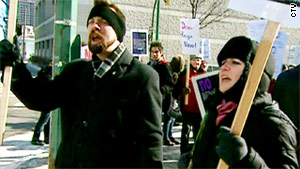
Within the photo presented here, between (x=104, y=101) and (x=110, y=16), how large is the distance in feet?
1.76

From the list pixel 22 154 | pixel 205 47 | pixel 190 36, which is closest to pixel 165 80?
pixel 190 36

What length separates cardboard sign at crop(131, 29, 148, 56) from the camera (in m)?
8.82

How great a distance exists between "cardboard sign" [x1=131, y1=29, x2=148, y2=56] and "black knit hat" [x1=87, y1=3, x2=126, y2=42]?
240 inches

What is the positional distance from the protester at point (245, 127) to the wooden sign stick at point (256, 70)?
0.30 feet

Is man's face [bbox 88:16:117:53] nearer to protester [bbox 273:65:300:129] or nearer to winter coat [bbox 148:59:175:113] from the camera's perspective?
protester [bbox 273:65:300:129]

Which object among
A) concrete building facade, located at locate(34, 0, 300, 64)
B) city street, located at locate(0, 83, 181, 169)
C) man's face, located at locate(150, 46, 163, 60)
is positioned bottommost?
city street, located at locate(0, 83, 181, 169)

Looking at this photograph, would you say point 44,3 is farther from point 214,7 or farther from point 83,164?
point 83,164

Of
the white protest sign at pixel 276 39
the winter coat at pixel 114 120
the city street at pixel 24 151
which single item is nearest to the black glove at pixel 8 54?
the winter coat at pixel 114 120

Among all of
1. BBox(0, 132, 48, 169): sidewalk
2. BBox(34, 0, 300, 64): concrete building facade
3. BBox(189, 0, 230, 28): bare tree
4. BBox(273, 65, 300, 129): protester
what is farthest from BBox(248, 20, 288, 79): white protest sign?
BBox(189, 0, 230, 28): bare tree

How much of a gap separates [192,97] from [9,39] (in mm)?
4484

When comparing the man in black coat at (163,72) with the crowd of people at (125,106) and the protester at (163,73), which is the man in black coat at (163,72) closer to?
the protester at (163,73)

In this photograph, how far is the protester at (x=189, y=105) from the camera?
664cm

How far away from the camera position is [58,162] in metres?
2.64

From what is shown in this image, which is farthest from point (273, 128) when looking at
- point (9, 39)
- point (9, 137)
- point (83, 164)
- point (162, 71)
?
point (9, 137)
